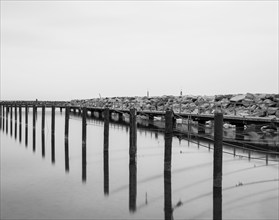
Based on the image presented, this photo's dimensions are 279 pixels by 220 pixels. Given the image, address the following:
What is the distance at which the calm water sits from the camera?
11695mm

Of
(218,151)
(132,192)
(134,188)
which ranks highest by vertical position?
(218,151)

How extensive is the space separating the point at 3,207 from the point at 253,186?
960 centimetres

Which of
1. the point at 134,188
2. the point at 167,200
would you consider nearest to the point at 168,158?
the point at 167,200

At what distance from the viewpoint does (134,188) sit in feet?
41.1

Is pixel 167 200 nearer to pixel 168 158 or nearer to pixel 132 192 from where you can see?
pixel 168 158

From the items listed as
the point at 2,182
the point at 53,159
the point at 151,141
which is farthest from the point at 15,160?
the point at 151,141

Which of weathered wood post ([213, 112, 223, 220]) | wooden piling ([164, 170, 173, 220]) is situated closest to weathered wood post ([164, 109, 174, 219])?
wooden piling ([164, 170, 173, 220])

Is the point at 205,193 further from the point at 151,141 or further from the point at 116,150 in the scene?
the point at 151,141

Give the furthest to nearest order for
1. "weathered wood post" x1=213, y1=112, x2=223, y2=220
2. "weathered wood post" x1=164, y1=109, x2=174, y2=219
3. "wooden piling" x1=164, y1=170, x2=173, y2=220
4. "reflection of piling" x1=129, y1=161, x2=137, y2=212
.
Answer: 1. "reflection of piling" x1=129, y1=161, x2=137, y2=212
2. "wooden piling" x1=164, y1=170, x2=173, y2=220
3. "weathered wood post" x1=164, y1=109, x2=174, y2=219
4. "weathered wood post" x1=213, y1=112, x2=223, y2=220

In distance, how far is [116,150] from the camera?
25.9m

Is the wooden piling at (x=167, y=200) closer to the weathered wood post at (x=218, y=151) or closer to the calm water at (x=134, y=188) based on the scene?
the calm water at (x=134, y=188)

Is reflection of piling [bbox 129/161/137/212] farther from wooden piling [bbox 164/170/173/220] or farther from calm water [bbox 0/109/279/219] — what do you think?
wooden piling [bbox 164/170/173/220]

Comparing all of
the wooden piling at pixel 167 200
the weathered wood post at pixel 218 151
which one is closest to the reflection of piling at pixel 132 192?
the wooden piling at pixel 167 200

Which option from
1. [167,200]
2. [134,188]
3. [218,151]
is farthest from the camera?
[134,188]
